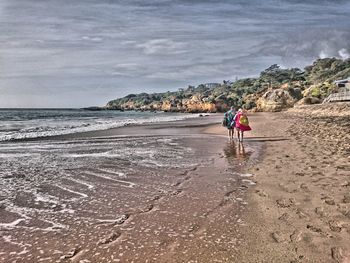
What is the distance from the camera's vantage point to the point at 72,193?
7938 mm

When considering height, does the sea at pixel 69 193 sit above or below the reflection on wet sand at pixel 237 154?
above

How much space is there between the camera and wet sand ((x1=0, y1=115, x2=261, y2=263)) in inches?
185

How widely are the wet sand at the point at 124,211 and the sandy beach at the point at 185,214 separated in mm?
20

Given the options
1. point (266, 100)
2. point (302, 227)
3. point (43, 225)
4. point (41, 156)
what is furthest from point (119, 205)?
point (266, 100)

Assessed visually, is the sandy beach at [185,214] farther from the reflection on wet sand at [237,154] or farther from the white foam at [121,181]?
the reflection on wet sand at [237,154]

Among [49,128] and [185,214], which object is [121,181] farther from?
[49,128]

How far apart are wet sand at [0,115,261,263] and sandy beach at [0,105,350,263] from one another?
20 millimetres

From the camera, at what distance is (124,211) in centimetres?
649

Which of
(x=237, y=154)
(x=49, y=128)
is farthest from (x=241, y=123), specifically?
(x=49, y=128)

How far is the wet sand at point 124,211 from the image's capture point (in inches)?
185

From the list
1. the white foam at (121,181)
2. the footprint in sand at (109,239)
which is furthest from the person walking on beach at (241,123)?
the footprint in sand at (109,239)

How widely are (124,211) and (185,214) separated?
1.23 meters

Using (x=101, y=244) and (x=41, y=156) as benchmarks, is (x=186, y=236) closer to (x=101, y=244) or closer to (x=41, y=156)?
(x=101, y=244)

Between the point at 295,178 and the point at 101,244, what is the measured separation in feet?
19.0
